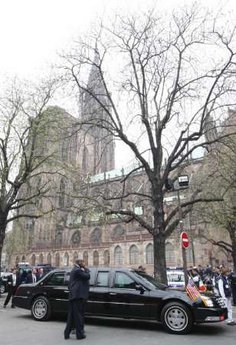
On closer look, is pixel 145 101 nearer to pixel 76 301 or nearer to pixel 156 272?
pixel 156 272

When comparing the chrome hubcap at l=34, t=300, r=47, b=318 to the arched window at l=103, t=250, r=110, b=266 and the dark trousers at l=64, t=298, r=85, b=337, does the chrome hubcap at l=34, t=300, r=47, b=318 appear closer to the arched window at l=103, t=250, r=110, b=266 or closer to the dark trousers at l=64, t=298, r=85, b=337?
the dark trousers at l=64, t=298, r=85, b=337

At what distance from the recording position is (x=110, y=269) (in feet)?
35.2

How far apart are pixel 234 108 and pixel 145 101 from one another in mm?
4174

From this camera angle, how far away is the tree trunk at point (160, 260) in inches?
629

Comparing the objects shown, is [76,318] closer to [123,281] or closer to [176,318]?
[123,281]

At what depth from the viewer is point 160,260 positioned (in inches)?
631

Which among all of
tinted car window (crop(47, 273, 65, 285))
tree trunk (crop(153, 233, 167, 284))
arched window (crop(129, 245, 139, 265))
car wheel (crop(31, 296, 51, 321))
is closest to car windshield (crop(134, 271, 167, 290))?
tinted car window (crop(47, 273, 65, 285))

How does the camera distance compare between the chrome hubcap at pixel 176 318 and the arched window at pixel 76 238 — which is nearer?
the chrome hubcap at pixel 176 318

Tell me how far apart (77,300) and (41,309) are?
2.88 metres

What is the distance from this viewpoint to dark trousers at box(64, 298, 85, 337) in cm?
839

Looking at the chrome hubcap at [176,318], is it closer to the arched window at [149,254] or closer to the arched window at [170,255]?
the arched window at [170,255]

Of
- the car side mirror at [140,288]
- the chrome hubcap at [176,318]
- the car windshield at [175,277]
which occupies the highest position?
the car windshield at [175,277]

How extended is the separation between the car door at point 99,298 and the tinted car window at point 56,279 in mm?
1131

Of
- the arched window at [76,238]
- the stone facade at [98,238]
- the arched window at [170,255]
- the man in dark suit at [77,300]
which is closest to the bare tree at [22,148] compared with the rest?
the stone facade at [98,238]
